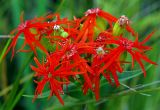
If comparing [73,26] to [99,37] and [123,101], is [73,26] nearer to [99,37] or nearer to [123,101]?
[99,37]

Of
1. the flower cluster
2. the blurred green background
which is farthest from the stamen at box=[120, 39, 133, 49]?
the blurred green background

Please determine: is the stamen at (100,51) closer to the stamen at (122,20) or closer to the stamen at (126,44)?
the stamen at (126,44)

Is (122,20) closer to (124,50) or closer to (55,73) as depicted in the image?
(124,50)

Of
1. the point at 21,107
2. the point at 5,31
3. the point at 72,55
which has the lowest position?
the point at 21,107

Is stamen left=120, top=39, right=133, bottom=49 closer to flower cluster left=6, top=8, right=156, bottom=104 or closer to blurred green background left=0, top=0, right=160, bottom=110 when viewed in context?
flower cluster left=6, top=8, right=156, bottom=104

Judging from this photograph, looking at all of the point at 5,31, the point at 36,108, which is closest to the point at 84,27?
the point at 36,108

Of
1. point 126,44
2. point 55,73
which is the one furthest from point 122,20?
point 55,73

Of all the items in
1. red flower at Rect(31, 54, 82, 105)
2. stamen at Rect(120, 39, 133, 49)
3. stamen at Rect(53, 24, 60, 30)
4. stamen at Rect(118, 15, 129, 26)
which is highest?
stamen at Rect(118, 15, 129, 26)

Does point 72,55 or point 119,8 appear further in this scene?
point 119,8
